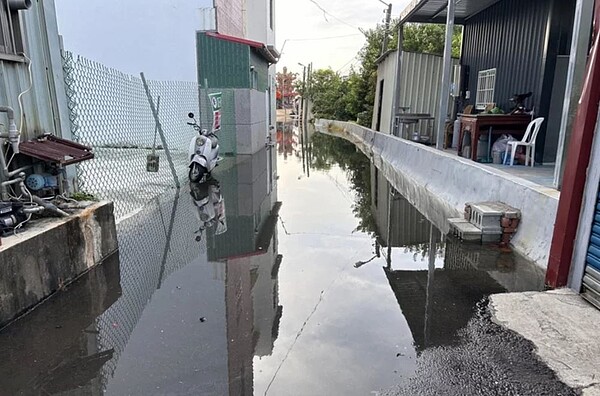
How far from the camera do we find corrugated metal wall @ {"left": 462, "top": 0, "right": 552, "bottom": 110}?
8250 millimetres

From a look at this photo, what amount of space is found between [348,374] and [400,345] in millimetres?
526

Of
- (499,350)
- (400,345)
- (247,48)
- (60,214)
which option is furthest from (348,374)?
(247,48)

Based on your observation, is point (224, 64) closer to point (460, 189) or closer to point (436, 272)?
point (460, 189)

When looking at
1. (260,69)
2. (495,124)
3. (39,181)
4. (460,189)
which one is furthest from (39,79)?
(260,69)

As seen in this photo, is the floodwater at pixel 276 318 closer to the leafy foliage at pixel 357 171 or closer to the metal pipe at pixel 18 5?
the leafy foliage at pixel 357 171

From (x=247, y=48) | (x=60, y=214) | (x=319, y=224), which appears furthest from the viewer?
(x=247, y=48)

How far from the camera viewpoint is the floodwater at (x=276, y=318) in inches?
98.7

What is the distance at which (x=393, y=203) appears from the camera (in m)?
7.70

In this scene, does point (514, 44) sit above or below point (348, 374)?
above

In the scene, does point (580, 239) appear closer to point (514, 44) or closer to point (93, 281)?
point (93, 281)

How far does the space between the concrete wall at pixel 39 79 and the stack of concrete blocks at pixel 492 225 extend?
15.6 feet

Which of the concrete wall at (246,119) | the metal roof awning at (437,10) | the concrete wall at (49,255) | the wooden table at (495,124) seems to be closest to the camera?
the concrete wall at (49,255)

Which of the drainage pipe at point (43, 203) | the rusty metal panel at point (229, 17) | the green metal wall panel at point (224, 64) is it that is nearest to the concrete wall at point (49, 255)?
the drainage pipe at point (43, 203)

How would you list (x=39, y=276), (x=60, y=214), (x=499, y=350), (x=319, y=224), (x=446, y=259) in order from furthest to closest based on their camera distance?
(x=319, y=224), (x=446, y=259), (x=60, y=214), (x=39, y=276), (x=499, y=350)
